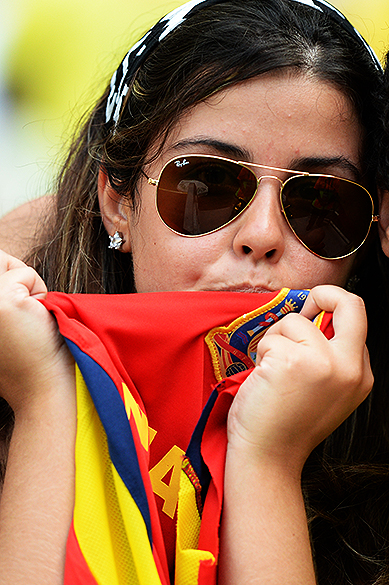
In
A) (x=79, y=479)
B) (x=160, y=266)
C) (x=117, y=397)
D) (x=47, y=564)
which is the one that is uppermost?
(x=160, y=266)

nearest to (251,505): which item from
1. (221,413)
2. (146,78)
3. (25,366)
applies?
(221,413)

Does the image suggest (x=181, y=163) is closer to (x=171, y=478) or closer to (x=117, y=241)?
(x=117, y=241)

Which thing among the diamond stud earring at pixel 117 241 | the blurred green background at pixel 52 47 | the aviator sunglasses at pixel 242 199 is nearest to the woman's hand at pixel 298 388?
the aviator sunglasses at pixel 242 199

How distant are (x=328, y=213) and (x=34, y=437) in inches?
41.9

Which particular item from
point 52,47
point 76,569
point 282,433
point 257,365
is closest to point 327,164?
point 257,365

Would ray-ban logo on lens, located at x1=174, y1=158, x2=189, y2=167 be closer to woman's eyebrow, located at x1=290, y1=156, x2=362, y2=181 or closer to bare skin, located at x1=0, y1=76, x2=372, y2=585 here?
bare skin, located at x1=0, y1=76, x2=372, y2=585

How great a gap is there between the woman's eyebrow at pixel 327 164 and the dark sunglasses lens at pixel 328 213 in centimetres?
4

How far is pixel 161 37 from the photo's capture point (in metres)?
2.10

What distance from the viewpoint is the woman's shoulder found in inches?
105

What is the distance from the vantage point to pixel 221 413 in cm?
153

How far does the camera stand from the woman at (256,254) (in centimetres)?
142

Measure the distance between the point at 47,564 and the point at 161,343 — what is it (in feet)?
1.92

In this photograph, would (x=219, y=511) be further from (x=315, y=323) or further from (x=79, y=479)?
(x=315, y=323)

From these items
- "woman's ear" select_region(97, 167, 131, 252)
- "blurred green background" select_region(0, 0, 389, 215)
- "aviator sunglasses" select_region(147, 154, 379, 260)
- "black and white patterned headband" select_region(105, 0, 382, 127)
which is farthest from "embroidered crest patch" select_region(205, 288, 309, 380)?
"blurred green background" select_region(0, 0, 389, 215)
